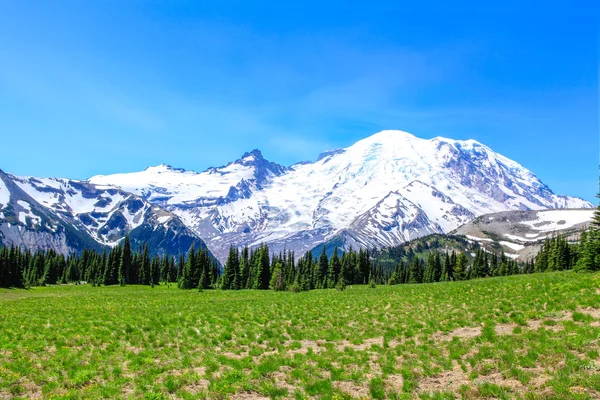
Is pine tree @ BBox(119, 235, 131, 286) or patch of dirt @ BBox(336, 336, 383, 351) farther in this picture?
pine tree @ BBox(119, 235, 131, 286)

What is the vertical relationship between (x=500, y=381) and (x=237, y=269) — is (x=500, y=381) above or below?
above

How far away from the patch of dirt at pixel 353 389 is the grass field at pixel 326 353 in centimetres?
4

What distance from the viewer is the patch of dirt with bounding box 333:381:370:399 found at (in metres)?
14.7

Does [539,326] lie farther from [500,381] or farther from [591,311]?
[500,381]

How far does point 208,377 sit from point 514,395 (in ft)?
37.1

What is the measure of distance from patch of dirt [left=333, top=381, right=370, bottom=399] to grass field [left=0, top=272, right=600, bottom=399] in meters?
0.04

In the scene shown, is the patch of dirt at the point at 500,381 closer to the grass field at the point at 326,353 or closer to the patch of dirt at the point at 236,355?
the grass field at the point at 326,353

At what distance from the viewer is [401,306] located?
3262cm

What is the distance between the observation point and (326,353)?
1980cm

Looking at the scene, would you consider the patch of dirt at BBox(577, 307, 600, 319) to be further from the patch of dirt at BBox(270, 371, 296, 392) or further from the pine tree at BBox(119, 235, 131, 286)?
the pine tree at BBox(119, 235, 131, 286)

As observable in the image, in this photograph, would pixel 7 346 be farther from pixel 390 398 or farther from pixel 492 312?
pixel 492 312

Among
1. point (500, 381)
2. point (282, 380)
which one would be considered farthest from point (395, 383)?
point (282, 380)

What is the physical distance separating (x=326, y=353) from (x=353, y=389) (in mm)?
4586

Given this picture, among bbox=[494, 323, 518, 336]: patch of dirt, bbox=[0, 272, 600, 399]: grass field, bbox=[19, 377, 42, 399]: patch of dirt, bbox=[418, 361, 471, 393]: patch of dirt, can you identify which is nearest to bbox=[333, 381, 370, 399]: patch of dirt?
bbox=[0, 272, 600, 399]: grass field
